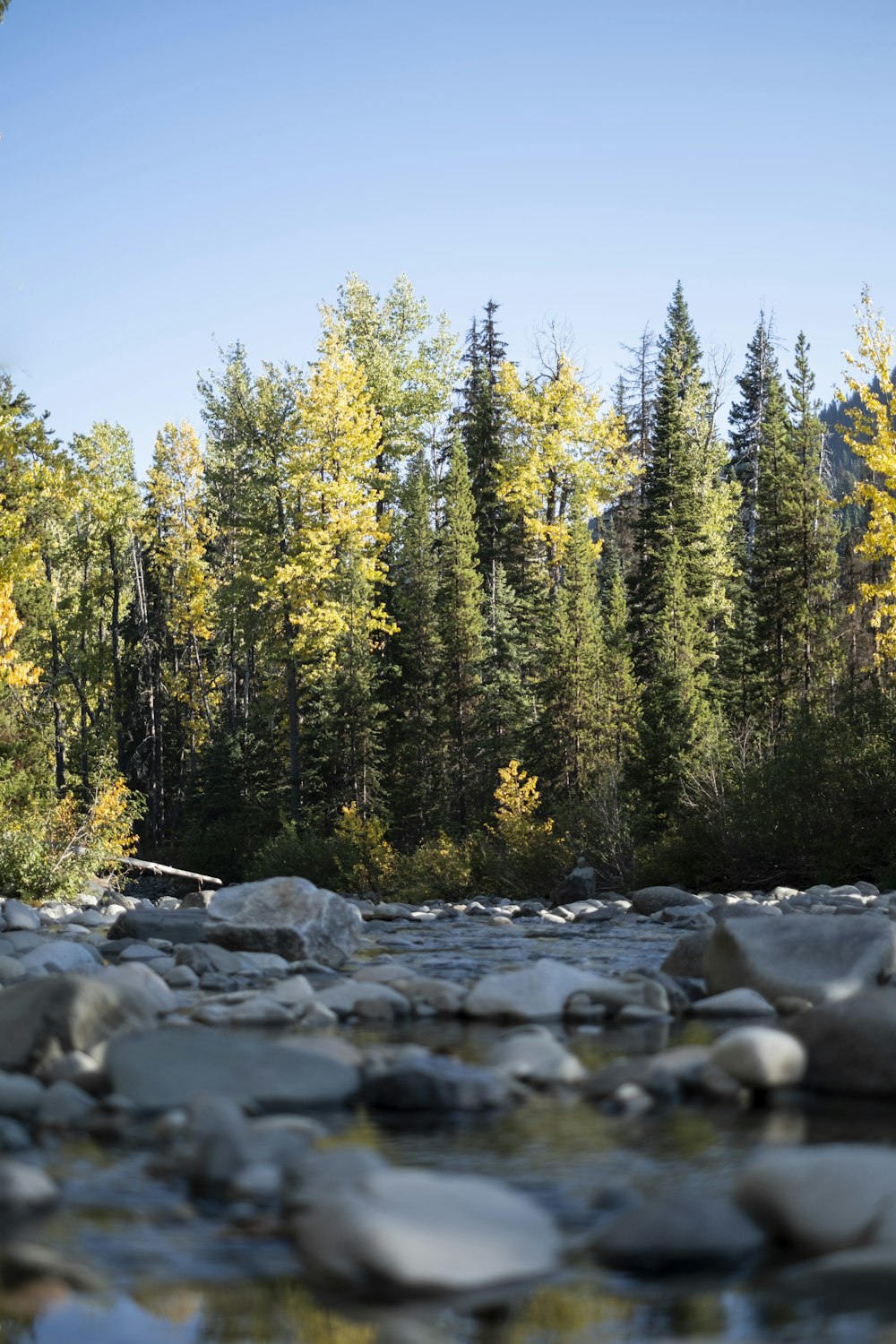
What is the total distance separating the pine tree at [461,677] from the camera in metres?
26.7

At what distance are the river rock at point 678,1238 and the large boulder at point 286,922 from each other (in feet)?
18.0

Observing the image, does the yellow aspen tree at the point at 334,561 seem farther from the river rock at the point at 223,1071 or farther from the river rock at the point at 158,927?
the river rock at the point at 223,1071

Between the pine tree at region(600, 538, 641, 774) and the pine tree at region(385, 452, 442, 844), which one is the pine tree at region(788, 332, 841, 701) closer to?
the pine tree at region(600, 538, 641, 774)

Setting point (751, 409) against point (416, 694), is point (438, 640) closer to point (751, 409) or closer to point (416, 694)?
point (416, 694)

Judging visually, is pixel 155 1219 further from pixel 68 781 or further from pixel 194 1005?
pixel 68 781

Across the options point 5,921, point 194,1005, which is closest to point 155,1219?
point 194,1005

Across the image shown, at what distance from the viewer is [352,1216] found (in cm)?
270

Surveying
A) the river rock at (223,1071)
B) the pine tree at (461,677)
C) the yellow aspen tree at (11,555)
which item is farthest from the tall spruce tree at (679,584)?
the river rock at (223,1071)

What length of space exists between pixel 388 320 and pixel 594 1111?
34914 mm

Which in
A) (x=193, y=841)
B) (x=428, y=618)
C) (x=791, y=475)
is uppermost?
(x=791, y=475)

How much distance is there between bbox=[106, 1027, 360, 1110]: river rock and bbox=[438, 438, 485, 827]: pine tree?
71.1 ft

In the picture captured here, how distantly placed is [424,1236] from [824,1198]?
3.11ft

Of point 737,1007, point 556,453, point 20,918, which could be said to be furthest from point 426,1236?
point 556,453

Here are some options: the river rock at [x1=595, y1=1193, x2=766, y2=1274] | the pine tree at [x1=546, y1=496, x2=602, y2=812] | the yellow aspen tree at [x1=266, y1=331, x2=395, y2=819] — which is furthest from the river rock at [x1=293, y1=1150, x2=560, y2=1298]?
the yellow aspen tree at [x1=266, y1=331, x2=395, y2=819]
